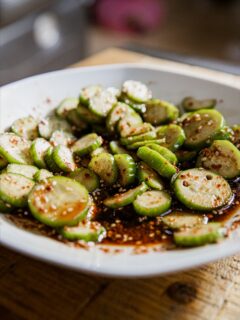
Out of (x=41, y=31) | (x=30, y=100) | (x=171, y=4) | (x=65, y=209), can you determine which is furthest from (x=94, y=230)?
(x=171, y=4)

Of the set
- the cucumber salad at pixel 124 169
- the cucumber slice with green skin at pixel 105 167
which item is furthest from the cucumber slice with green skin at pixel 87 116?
the cucumber slice with green skin at pixel 105 167

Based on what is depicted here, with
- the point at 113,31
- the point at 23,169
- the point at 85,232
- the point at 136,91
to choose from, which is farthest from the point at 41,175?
the point at 113,31

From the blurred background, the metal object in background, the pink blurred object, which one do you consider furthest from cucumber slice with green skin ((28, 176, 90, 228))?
the pink blurred object

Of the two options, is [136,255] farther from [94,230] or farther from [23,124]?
[23,124]

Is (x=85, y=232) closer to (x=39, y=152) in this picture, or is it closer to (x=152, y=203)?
(x=152, y=203)

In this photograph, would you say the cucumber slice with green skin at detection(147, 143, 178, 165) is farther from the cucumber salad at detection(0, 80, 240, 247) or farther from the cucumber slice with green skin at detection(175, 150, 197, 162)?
the cucumber slice with green skin at detection(175, 150, 197, 162)
